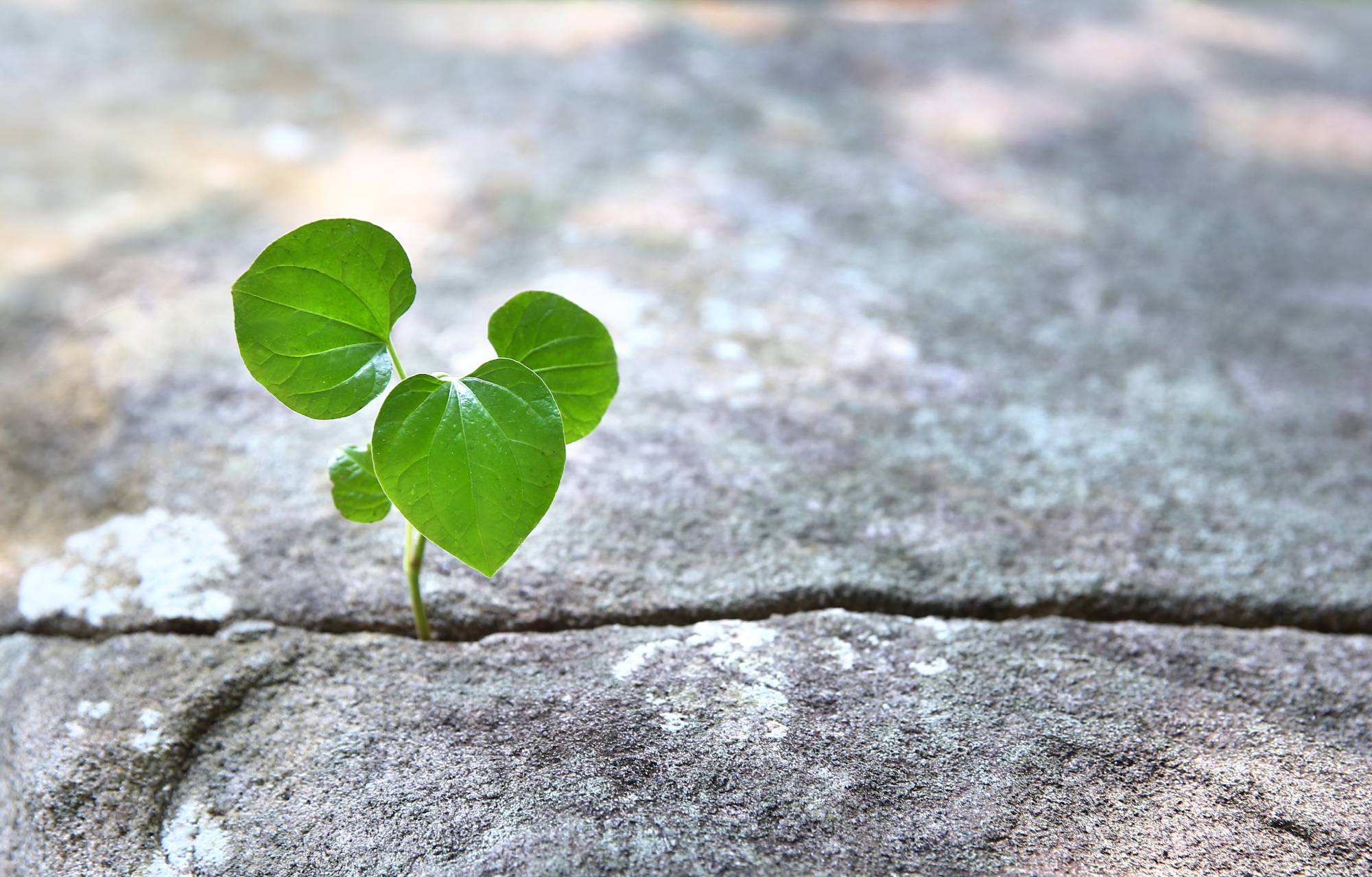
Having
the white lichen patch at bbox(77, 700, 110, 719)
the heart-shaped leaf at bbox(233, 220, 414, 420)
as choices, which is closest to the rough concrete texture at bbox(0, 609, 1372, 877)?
the white lichen patch at bbox(77, 700, 110, 719)

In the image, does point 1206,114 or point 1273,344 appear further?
point 1206,114

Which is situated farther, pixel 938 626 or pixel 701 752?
pixel 938 626

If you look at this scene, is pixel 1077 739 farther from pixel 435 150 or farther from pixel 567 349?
pixel 435 150

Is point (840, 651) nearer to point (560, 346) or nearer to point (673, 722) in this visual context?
point (673, 722)

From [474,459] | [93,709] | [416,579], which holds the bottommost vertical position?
[93,709]

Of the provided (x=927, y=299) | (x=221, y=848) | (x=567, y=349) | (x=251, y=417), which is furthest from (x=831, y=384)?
(x=221, y=848)

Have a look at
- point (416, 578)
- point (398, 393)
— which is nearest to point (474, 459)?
point (398, 393)
